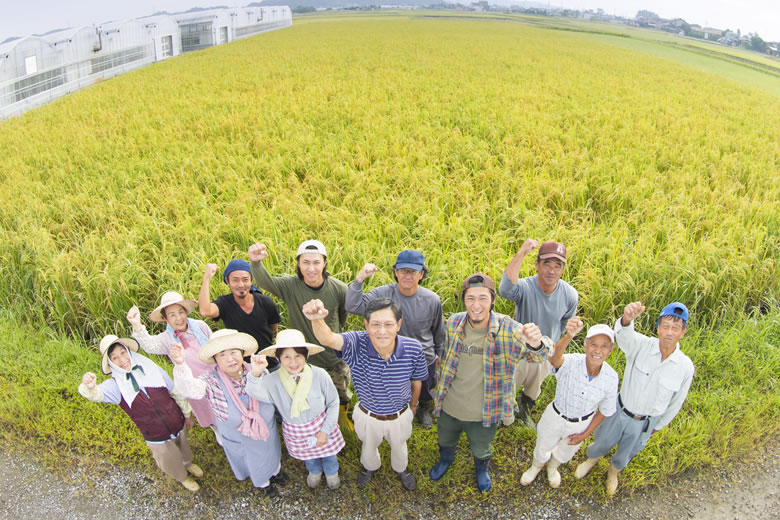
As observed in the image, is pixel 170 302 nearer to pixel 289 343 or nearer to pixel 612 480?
pixel 289 343

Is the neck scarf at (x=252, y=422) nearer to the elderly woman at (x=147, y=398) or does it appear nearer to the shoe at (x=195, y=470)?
the elderly woman at (x=147, y=398)

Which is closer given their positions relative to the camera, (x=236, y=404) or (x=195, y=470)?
(x=236, y=404)

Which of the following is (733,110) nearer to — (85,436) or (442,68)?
(442,68)

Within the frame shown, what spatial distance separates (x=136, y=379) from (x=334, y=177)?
4585mm

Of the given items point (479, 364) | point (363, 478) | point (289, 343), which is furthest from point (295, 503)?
point (479, 364)

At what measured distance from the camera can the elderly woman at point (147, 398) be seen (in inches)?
104

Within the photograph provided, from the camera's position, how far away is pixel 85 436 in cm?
347

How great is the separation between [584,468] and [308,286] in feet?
7.99

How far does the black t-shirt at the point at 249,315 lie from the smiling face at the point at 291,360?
81 cm

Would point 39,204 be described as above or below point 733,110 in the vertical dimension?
below

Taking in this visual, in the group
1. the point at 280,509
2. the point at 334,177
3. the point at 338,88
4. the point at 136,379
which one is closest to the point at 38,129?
the point at 338,88

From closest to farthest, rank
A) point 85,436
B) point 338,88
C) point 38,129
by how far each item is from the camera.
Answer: point 85,436, point 38,129, point 338,88

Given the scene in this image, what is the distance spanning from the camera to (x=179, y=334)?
10.1 feet

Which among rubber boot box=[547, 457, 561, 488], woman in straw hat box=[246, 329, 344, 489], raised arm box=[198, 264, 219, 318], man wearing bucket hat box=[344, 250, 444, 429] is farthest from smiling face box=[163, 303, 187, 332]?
rubber boot box=[547, 457, 561, 488]
